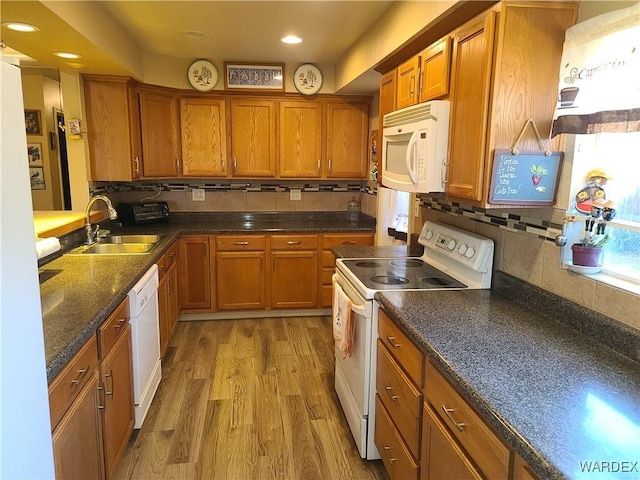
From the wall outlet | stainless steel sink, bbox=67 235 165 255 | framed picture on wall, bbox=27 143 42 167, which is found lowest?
stainless steel sink, bbox=67 235 165 255

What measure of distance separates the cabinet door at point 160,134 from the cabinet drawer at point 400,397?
2.82 meters

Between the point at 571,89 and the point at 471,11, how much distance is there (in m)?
0.50

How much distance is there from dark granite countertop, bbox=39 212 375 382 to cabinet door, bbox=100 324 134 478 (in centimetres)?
23

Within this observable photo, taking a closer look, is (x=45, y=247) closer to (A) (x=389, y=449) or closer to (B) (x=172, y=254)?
(B) (x=172, y=254)

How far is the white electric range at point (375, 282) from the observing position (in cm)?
204

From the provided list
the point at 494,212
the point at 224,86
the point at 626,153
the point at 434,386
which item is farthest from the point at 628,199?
the point at 224,86

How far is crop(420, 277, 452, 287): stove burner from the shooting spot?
2187 millimetres

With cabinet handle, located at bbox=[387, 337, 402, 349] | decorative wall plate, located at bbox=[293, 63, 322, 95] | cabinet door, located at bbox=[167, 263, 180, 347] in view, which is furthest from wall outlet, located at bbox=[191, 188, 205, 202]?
cabinet handle, located at bbox=[387, 337, 402, 349]

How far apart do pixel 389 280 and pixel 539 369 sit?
1.01 metres

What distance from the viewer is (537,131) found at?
1652 mm

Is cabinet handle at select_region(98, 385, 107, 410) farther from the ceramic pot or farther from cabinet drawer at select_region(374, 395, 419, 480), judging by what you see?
the ceramic pot

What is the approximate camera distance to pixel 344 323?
2273 mm

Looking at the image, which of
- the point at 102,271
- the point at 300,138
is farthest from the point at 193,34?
the point at 102,271

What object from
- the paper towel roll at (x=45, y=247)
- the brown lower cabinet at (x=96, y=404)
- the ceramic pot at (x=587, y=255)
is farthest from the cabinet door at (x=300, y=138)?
the ceramic pot at (x=587, y=255)
